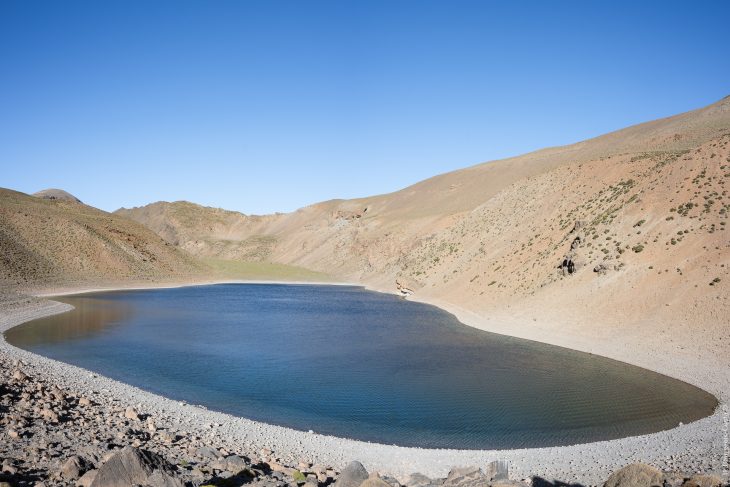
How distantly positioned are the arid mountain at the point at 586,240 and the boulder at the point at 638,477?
62.0 ft

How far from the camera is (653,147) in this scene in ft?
232

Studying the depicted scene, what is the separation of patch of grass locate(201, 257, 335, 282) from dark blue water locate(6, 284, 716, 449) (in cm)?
6462

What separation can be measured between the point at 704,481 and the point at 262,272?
10537cm

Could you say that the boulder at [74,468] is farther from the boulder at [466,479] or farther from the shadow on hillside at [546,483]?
the shadow on hillside at [546,483]

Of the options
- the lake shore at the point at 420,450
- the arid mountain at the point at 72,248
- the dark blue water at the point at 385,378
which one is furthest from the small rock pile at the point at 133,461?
the arid mountain at the point at 72,248

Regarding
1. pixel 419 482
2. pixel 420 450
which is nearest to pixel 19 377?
pixel 420 450

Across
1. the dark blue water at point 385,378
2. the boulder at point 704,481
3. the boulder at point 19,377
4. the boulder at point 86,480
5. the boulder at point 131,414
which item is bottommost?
the dark blue water at point 385,378

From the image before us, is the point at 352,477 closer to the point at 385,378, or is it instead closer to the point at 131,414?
the point at 131,414

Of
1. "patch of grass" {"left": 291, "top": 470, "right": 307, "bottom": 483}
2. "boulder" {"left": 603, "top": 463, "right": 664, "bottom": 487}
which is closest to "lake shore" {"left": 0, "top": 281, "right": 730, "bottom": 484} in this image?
"patch of grass" {"left": 291, "top": 470, "right": 307, "bottom": 483}

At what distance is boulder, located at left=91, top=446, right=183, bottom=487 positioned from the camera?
876cm

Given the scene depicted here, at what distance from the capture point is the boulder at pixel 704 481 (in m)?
8.85

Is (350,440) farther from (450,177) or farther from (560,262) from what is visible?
(450,177)

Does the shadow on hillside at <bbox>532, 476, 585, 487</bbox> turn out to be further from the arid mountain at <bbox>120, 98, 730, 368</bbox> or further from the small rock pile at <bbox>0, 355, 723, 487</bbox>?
the arid mountain at <bbox>120, 98, 730, 368</bbox>

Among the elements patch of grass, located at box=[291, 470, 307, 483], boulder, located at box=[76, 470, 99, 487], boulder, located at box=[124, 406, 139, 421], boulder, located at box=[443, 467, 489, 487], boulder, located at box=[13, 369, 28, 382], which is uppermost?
boulder, located at box=[13, 369, 28, 382]
